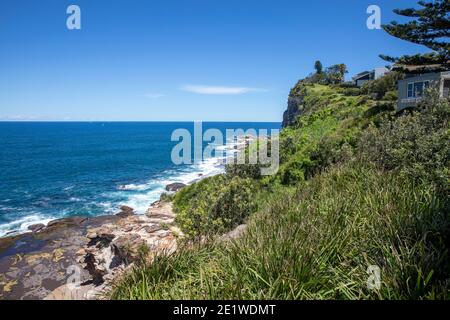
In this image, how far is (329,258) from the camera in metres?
5.23

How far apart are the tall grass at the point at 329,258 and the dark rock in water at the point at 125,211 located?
27.1 metres

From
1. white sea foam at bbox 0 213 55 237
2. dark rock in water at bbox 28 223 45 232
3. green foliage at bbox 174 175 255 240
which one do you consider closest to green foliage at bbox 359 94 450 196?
green foliage at bbox 174 175 255 240

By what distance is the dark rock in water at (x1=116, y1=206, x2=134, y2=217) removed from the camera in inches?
1271

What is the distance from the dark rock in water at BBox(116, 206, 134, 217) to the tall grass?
27148mm

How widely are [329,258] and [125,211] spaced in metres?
31.1

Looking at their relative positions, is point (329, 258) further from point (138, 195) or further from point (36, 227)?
point (138, 195)

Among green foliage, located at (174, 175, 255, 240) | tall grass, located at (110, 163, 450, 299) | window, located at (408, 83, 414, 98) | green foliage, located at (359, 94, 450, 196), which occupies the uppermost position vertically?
window, located at (408, 83, 414, 98)

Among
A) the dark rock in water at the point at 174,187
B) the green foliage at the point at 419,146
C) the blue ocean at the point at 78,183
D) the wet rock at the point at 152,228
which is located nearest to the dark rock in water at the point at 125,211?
the blue ocean at the point at 78,183

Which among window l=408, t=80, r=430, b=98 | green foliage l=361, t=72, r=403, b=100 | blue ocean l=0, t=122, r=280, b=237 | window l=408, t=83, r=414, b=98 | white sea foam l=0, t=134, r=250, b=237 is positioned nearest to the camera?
window l=408, t=80, r=430, b=98

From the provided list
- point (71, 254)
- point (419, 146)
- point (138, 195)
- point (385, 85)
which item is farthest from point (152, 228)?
point (385, 85)

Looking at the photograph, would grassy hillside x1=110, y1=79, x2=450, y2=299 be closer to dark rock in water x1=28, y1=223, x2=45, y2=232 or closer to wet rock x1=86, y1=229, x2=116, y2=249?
wet rock x1=86, y1=229, x2=116, y2=249
